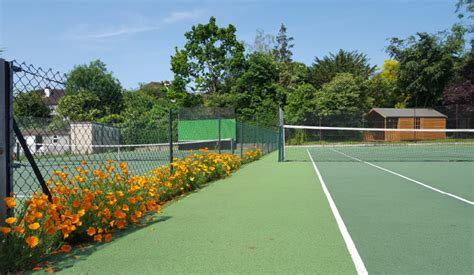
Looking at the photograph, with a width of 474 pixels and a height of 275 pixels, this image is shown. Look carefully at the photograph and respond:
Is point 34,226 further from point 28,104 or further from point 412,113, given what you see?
point 412,113

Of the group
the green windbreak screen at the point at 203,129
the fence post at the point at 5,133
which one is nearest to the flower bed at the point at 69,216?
the fence post at the point at 5,133

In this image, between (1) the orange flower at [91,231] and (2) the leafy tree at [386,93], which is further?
(2) the leafy tree at [386,93]

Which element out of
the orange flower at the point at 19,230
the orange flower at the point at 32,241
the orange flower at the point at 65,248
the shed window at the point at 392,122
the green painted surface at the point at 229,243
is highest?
the shed window at the point at 392,122

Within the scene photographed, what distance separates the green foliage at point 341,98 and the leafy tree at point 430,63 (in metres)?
8.03

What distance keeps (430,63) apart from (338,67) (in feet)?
45.0

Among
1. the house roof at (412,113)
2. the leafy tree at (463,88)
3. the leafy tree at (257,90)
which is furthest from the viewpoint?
the leafy tree at (257,90)

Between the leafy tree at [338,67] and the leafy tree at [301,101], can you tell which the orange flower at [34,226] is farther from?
the leafy tree at [338,67]

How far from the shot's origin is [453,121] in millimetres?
40938

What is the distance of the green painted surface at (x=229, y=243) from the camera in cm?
388

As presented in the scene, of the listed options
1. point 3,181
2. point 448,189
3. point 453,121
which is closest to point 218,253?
point 3,181

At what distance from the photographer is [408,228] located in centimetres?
538

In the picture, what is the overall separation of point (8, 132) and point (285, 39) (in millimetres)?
70955

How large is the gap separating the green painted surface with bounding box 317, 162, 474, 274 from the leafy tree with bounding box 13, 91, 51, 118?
3.89 m

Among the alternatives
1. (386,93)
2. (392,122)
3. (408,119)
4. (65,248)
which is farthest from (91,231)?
(386,93)
